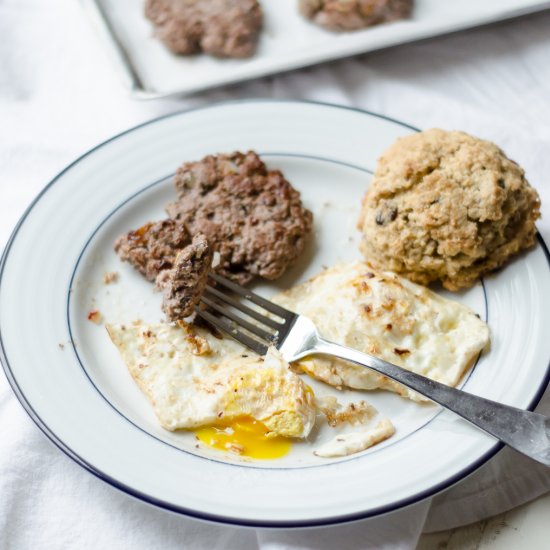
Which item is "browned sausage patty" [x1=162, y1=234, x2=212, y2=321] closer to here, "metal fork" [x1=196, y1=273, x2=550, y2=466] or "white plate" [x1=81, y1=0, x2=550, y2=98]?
"metal fork" [x1=196, y1=273, x2=550, y2=466]

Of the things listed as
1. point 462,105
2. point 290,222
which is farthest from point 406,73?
point 290,222

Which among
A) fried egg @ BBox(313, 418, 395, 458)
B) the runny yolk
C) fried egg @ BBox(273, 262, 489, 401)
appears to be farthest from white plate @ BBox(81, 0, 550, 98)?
fried egg @ BBox(313, 418, 395, 458)

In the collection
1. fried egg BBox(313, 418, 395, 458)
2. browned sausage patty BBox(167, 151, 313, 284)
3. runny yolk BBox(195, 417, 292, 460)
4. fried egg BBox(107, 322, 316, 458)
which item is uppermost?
browned sausage patty BBox(167, 151, 313, 284)

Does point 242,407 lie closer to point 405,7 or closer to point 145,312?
→ point 145,312

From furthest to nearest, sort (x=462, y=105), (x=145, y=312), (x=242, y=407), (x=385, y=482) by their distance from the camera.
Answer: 1. (x=462, y=105)
2. (x=145, y=312)
3. (x=242, y=407)
4. (x=385, y=482)

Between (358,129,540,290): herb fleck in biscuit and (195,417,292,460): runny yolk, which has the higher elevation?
(358,129,540,290): herb fleck in biscuit
